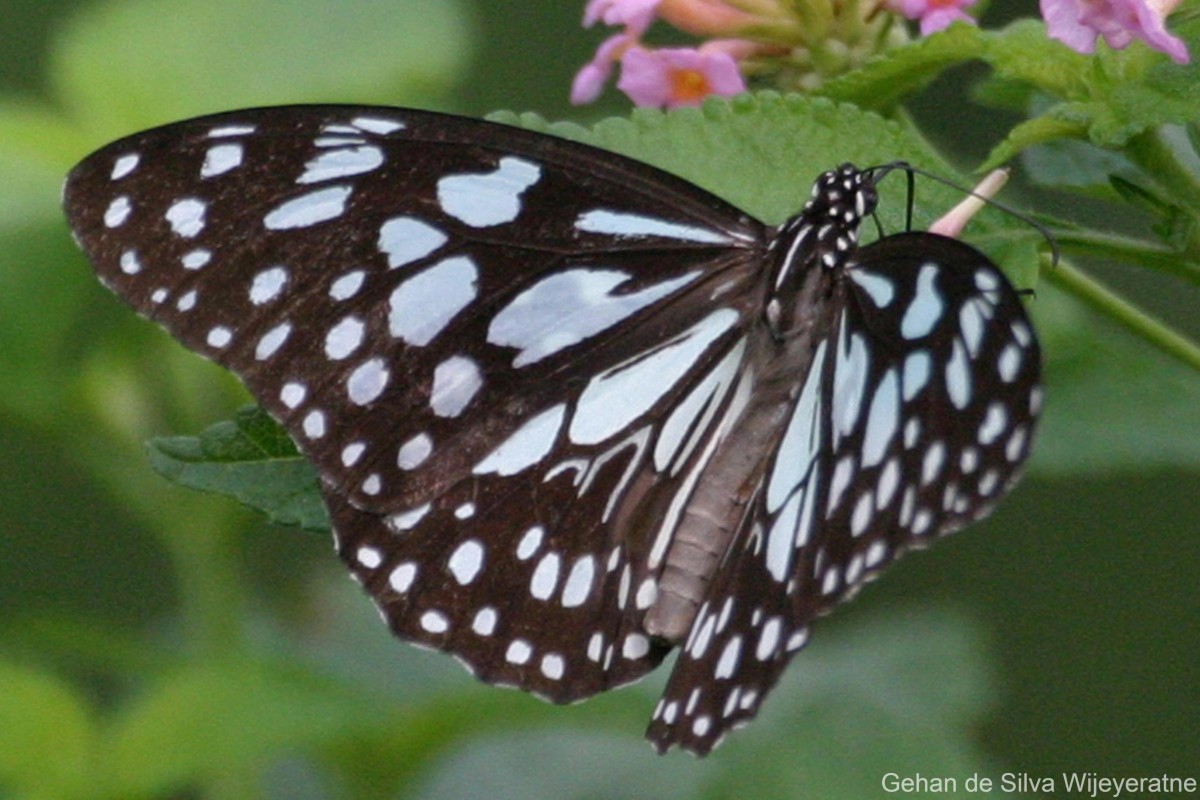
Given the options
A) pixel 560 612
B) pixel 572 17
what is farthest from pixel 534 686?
pixel 572 17

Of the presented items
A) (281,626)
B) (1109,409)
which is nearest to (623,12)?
(1109,409)

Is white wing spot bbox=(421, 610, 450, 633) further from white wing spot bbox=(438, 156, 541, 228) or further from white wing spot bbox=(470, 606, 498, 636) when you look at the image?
white wing spot bbox=(438, 156, 541, 228)

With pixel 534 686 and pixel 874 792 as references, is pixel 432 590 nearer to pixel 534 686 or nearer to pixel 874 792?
pixel 534 686

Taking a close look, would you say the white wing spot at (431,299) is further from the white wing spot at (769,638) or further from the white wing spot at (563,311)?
the white wing spot at (769,638)

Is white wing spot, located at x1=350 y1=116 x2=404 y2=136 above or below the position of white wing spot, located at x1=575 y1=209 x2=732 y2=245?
above

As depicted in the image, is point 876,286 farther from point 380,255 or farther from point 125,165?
point 125,165

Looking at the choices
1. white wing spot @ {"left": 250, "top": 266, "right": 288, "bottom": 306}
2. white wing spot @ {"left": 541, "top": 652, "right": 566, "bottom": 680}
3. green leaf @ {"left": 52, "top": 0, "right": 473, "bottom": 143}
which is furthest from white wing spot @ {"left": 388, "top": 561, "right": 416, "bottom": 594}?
green leaf @ {"left": 52, "top": 0, "right": 473, "bottom": 143}

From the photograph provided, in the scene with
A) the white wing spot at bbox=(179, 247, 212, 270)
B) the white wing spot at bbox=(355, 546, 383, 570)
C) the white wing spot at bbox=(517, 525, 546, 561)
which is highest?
the white wing spot at bbox=(179, 247, 212, 270)
